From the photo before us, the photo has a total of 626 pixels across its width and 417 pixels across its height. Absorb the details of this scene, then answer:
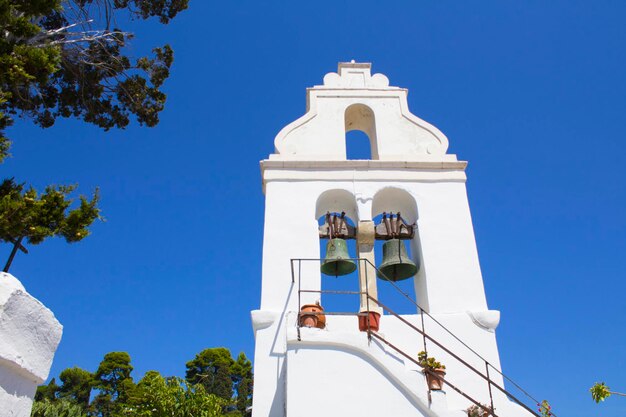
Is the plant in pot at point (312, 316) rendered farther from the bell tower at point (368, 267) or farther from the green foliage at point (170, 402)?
the green foliage at point (170, 402)

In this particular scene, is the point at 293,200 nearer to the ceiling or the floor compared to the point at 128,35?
nearer to the floor

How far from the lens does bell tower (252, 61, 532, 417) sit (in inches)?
225

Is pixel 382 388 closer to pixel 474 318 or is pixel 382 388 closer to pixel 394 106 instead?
pixel 474 318

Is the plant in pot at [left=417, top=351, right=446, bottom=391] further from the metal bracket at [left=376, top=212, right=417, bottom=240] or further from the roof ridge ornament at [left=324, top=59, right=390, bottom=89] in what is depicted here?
the roof ridge ornament at [left=324, top=59, right=390, bottom=89]

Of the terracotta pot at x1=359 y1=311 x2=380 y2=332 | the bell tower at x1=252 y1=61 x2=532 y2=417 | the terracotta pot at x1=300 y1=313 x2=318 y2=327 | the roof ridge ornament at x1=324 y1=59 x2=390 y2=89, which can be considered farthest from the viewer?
the roof ridge ornament at x1=324 y1=59 x2=390 y2=89

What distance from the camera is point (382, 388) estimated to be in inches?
222

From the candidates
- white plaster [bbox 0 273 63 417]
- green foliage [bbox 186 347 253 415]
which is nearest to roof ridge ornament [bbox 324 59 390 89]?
white plaster [bbox 0 273 63 417]

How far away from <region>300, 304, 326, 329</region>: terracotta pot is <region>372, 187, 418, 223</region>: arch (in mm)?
2666

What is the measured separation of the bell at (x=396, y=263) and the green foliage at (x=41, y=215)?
432 cm

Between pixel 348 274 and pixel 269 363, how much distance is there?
80.6 inches

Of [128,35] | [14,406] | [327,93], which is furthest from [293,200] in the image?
[14,406]

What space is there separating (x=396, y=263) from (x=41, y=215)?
5003mm

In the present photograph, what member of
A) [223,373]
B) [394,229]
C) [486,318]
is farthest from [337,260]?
[223,373]

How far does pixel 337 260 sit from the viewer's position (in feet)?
27.0
